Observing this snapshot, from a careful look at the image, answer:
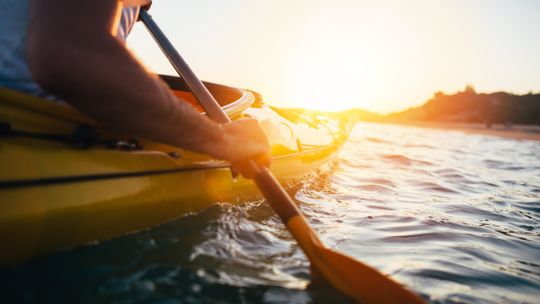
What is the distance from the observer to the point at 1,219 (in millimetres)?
1320

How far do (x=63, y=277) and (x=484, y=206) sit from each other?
4.28 m

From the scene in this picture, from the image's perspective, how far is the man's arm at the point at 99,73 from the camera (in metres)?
1.19

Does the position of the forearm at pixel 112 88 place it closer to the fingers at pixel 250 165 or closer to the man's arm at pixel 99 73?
the man's arm at pixel 99 73

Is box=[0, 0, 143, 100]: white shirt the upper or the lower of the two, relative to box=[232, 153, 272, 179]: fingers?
upper

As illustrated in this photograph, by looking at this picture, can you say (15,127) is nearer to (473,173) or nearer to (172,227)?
(172,227)

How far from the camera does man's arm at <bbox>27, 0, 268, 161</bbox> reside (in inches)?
47.0

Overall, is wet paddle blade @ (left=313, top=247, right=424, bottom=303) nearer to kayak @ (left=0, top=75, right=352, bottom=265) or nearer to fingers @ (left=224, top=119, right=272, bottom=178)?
fingers @ (left=224, top=119, right=272, bottom=178)

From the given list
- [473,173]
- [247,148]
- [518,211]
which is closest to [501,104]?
[473,173]

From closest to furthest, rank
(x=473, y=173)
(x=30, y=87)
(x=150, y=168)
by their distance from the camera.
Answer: (x=30, y=87)
(x=150, y=168)
(x=473, y=173)

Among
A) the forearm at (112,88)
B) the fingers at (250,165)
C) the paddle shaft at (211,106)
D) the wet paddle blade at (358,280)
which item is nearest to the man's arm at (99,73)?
the forearm at (112,88)

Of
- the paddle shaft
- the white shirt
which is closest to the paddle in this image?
the paddle shaft

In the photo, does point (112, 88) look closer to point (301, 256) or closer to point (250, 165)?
point (250, 165)

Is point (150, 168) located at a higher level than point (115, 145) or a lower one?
lower

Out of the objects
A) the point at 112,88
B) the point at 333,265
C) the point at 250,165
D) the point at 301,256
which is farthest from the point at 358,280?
the point at 112,88
